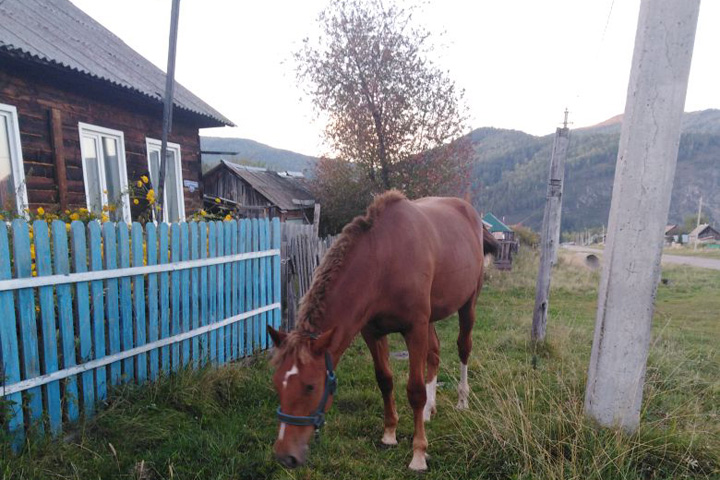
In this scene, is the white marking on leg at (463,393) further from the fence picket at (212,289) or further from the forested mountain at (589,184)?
the forested mountain at (589,184)

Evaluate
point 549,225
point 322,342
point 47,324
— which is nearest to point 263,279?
point 47,324

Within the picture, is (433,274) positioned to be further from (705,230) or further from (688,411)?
(705,230)

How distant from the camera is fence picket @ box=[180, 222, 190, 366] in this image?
3934 mm

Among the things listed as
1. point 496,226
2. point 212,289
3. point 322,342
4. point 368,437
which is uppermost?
point 322,342

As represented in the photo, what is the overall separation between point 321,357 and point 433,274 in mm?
1367

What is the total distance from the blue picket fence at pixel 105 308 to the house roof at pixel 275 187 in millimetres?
11208

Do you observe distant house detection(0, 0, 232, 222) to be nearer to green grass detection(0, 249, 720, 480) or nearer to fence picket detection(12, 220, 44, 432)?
fence picket detection(12, 220, 44, 432)

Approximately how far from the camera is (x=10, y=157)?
16.9 feet

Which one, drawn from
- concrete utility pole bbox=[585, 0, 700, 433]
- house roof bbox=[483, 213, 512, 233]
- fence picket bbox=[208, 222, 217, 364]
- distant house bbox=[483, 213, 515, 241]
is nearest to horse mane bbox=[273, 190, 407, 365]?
concrete utility pole bbox=[585, 0, 700, 433]

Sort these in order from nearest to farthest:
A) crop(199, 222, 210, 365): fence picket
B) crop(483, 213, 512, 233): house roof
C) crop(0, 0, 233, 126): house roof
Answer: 1. crop(199, 222, 210, 365): fence picket
2. crop(0, 0, 233, 126): house roof
3. crop(483, 213, 512, 233): house roof

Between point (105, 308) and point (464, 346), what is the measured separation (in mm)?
3226

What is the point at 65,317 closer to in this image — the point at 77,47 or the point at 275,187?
the point at 77,47

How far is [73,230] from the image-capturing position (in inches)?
115

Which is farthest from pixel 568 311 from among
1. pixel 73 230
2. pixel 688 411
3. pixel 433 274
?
pixel 73 230
